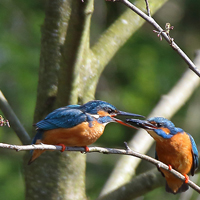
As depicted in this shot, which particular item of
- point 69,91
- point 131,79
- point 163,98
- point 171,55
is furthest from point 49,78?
point 171,55

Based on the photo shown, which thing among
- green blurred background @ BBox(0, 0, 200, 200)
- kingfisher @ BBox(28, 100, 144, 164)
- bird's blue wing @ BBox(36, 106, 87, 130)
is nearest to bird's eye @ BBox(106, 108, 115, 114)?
kingfisher @ BBox(28, 100, 144, 164)

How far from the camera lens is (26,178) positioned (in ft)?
13.0

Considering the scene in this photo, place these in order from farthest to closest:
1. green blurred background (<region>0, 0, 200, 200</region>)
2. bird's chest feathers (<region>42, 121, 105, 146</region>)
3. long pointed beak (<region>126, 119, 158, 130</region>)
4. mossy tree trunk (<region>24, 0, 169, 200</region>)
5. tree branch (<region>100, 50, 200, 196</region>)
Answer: green blurred background (<region>0, 0, 200, 200</region>)
tree branch (<region>100, 50, 200, 196</region>)
mossy tree trunk (<region>24, 0, 169, 200</region>)
long pointed beak (<region>126, 119, 158, 130</region>)
bird's chest feathers (<region>42, 121, 105, 146</region>)

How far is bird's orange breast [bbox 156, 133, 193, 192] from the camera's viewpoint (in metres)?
3.85

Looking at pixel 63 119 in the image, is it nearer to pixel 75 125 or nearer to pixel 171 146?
pixel 75 125

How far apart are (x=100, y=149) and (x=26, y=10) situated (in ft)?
17.4

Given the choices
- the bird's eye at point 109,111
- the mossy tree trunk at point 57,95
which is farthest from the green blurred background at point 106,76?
the bird's eye at point 109,111

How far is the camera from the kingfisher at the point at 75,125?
3.19 metres

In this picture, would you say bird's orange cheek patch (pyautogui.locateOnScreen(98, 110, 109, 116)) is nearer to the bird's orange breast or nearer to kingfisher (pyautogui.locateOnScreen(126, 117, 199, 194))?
kingfisher (pyautogui.locateOnScreen(126, 117, 199, 194))

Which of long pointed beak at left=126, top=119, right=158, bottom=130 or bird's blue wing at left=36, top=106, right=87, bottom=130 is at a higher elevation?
long pointed beak at left=126, top=119, right=158, bottom=130

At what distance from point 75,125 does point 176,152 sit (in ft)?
3.76

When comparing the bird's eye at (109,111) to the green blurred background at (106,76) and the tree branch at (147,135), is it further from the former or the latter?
the green blurred background at (106,76)

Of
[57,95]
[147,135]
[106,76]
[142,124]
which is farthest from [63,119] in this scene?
[106,76]

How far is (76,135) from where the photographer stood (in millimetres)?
3180
